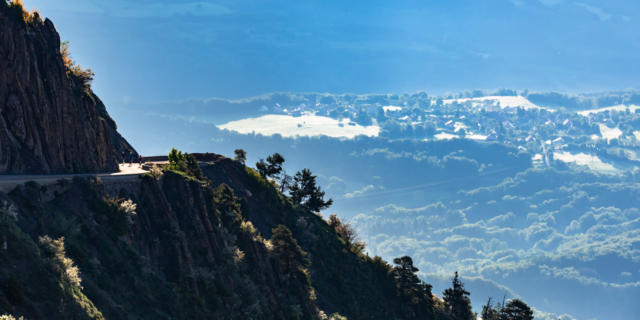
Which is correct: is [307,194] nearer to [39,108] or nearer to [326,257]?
[326,257]

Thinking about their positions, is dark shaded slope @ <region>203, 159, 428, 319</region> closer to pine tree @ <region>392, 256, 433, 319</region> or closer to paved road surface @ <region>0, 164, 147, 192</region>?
pine tree @ <region>392, 256, 433, 319</region>

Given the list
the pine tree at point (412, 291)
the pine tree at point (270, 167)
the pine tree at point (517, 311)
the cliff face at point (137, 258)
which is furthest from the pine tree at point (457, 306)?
the cliff face at point (137, 258)

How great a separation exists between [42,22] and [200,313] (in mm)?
26250

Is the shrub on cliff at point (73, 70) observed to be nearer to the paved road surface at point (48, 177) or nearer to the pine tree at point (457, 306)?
the paved road surface at point (48, 177)

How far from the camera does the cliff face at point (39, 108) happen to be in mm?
44594

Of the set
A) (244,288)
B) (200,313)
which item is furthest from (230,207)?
(200,313)

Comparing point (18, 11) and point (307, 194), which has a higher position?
point (18, 11)

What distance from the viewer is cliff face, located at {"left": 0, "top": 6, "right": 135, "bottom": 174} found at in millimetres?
44594

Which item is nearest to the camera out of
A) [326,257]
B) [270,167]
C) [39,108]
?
[39,108]

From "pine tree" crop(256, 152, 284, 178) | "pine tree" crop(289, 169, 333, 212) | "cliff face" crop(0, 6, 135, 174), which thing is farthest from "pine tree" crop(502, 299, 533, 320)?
"cliff face" crop(0, 6, 135, 174)

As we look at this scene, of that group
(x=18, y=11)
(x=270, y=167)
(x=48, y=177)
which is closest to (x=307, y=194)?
(x=270, y=167)

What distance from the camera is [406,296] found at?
95.6 m

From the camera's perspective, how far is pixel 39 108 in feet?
153

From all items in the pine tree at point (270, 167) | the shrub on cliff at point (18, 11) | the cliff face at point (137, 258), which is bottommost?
the cliff face at point (137, 258)
